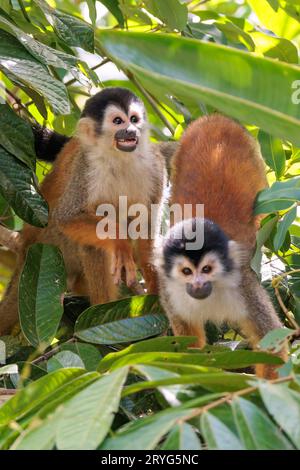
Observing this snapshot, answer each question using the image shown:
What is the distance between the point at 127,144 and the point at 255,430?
3.14m

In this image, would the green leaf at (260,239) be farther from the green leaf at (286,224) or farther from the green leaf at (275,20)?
the green leaf at (275,20)

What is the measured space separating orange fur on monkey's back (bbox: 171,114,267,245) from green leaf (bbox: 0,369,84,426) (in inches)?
79.8

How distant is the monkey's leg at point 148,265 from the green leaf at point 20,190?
1058 mm

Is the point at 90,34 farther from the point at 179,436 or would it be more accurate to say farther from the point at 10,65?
the point at 179,436

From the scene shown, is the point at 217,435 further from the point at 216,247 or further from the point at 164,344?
the point at 216,247

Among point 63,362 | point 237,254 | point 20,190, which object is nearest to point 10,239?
point 20,190

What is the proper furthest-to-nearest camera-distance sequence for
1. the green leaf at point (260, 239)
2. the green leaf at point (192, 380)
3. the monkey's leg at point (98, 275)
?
the monkey's leg at point (98, 275), the green leaf at point (260, 239), the green leaf at point (192, 380)

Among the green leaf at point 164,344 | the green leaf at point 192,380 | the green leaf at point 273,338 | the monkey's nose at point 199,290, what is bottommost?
the green leaf at point 192,380

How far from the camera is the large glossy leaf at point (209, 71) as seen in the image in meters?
1.77

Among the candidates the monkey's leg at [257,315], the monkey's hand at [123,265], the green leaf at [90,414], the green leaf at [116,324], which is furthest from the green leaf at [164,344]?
the monkey's hand at [123,265]

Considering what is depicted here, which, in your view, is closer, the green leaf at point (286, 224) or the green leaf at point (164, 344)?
the green leaf at point (164, 344)

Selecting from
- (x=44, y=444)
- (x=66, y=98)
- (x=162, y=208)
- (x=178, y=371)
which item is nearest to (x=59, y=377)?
(x=178, y=371)

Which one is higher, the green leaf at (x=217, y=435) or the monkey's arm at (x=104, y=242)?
the monkey's arm at (x=104, y=242)

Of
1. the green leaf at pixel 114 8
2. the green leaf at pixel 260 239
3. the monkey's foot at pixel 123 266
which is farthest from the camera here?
the monkey's foot at pixel 123 266
